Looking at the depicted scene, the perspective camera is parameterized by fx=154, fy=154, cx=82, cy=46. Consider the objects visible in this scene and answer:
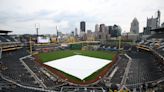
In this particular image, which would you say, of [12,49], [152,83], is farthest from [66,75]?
[12,49]

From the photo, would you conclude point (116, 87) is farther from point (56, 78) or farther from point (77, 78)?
point (56, 78)

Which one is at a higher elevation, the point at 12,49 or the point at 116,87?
the point at 12,49

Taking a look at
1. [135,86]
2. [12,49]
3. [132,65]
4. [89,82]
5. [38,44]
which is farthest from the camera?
[38,44]

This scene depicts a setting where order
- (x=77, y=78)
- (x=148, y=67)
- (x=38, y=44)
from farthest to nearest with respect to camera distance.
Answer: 1. (x=38, y=44)
2. (x=148, y=67)
3. (x=77, y=78)

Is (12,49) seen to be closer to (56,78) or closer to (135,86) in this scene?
(56,78)

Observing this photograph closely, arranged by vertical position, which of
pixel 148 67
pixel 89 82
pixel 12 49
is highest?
pixel 12 49

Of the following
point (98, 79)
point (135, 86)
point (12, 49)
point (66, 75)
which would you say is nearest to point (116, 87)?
point (135, 86)

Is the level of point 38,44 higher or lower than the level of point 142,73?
higher

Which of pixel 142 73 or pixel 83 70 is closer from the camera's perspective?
pixel 142 73

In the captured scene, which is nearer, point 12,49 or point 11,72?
point 11,72
